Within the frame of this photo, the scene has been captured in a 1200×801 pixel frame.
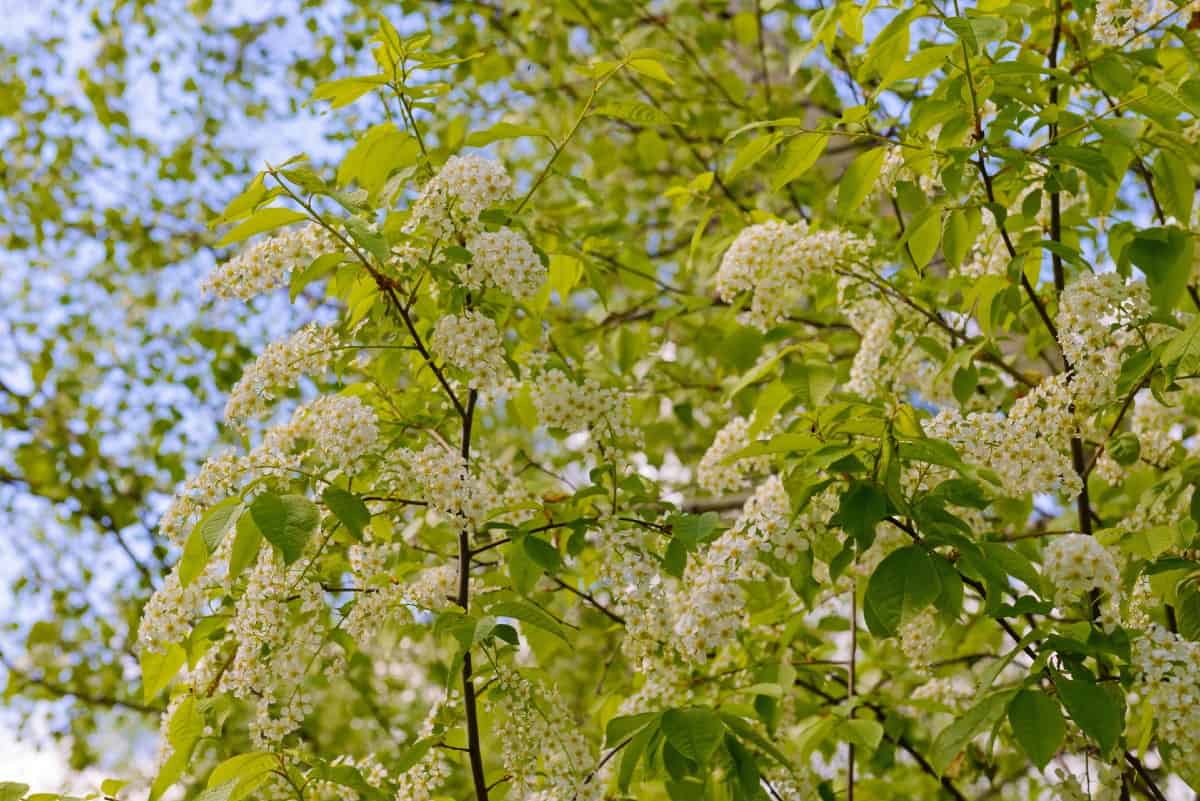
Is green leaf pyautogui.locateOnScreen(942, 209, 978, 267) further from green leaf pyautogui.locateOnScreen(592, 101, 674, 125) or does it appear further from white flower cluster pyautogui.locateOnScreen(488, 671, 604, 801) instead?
white flower cluster pyautogui.locateOnScreen(488, 671, 604, 801)

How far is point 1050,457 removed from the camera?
2328mm

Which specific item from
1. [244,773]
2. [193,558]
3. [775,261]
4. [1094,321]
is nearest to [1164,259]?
[1094,321]

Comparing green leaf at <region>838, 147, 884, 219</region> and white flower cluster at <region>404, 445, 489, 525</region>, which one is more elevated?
green leaf at <region>838, 147, 884, 219</region>

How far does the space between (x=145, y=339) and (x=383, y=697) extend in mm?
2925

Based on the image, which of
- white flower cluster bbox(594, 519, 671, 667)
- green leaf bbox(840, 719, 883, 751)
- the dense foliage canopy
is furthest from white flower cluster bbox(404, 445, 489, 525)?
green leaf bbox(840, 719, 883, 751)

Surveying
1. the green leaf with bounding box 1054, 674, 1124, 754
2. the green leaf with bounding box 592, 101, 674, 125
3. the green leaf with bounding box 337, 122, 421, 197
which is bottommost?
the green leaf with bounding box 1054, 674, 1124, 754

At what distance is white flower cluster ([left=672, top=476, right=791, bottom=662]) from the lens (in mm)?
2215

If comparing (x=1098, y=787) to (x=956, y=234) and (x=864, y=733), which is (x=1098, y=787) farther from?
(x=956, y=234)

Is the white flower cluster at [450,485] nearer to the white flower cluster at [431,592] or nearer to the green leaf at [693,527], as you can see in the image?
the white flower cluster at [431,592]

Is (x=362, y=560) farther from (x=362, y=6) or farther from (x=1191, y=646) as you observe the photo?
(x=362, y=6)

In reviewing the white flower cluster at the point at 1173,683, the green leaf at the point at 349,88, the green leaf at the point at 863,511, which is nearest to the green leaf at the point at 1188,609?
the white flower cluster at the point at 1173,683

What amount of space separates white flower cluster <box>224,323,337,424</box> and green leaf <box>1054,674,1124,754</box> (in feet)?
5.28

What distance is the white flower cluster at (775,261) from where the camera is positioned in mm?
2928

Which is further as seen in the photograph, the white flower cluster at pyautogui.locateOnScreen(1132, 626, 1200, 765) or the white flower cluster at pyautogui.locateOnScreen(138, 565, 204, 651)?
the white flower cluster at pyautogui.locateOnScreen(138, 565, 204, 651)
